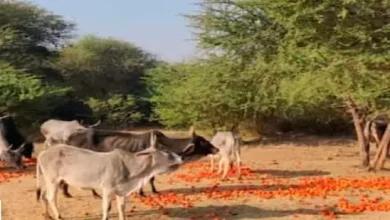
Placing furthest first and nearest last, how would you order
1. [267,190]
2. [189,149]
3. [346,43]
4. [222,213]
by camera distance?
[346,43] → [267,190] → [189,149] → [222,213]

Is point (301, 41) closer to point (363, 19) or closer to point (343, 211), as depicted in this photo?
point (363, 19)

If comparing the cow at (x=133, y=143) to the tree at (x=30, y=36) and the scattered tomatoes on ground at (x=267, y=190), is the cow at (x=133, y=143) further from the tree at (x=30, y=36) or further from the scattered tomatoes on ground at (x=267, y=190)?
the tree at (x=30, y=36)

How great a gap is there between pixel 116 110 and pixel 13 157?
19.5 meters

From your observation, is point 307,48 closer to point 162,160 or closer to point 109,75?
point 162,160

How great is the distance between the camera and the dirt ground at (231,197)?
12.0m

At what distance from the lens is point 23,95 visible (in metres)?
29.6

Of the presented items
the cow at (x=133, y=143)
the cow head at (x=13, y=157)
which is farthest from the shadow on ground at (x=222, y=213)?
the cow head at (x=13, y=157)

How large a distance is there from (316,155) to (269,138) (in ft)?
21.7

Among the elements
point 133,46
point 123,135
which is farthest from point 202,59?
point 133,46

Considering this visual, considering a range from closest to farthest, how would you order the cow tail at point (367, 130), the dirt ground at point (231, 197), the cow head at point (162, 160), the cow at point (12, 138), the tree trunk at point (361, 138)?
the cow head at point (162, 160)
the dirt ground at point (231, 197)
the cow at point (12, 138)
the tree trunk at point (361, 138)
the cow tail at point (367, 130)

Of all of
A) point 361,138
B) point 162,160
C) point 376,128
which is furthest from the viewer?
point 376,128

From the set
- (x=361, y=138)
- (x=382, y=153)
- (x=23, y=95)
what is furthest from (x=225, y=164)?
(x=23, y=95)

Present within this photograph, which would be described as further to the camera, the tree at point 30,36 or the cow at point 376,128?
the tree at point 30,36

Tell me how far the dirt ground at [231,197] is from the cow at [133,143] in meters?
0.73
